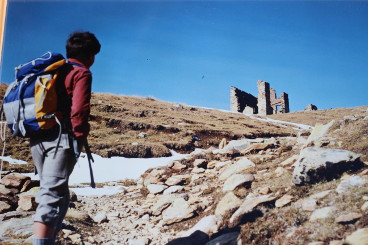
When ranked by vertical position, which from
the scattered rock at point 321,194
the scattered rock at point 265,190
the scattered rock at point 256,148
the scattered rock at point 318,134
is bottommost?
the scattered rock at point 265,190

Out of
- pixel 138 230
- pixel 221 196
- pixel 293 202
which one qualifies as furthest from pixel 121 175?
pixel 293 202

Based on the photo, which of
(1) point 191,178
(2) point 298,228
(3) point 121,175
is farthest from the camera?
(3) point 121,175

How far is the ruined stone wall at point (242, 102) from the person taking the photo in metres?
21.8

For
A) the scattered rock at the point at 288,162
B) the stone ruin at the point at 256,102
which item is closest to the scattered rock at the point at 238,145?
the scattered rock at the point at 288,162

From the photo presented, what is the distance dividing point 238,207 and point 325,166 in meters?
1.11

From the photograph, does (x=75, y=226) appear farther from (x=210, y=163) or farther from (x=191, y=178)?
(x=210, y=163)

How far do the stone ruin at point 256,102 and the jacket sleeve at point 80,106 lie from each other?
2028 centimetres

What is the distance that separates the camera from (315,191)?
299 cm

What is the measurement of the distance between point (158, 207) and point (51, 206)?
2180 mm

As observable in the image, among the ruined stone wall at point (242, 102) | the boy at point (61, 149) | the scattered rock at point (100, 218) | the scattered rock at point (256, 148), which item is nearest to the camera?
the boy at point (61, 149)

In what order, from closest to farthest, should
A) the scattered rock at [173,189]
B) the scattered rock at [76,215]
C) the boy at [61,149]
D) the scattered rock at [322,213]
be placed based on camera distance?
1. the boy at [61,149]
2. the scattered rock at [322,213]
3. the scattered rock at [76,215]
4. the scattered rock at [173,189]

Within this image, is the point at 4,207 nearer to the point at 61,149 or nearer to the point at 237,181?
the point at 61,149

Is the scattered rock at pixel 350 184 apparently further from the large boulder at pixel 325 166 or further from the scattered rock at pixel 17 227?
the scattered rock at pixel 17 227

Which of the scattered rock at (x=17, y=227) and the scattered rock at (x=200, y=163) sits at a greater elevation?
the scattered rock at (x=200, y=163)
